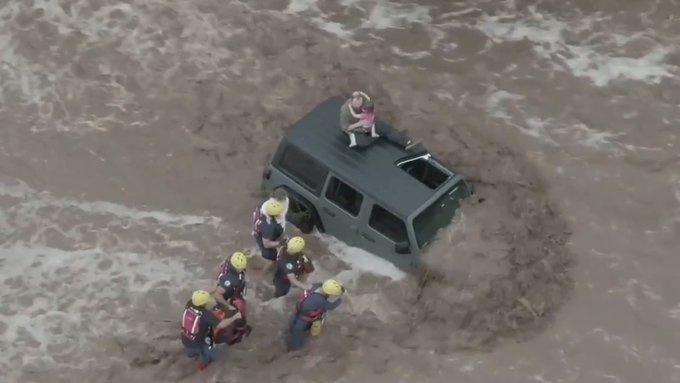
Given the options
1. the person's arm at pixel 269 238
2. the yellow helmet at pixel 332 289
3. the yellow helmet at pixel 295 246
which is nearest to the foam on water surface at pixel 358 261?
the person's arm at pixel 269 238

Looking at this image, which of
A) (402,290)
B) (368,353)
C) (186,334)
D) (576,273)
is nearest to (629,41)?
(576,273)

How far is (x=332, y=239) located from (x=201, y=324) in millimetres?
2411

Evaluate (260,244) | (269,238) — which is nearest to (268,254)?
(260,244)

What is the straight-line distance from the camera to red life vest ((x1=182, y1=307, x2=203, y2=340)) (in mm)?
9133

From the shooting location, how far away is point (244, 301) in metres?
9.96

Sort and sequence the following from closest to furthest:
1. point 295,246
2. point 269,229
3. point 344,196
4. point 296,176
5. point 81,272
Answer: point 295,246 < point 269,229 < point 344,196 < point 296,176 < point 81,272

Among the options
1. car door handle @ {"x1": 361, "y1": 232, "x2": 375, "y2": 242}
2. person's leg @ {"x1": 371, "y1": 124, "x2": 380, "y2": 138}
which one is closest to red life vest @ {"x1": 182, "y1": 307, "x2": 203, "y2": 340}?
car door handle @ {"x1": 361, "y1": 232, "x2": 375, "y2": 242}

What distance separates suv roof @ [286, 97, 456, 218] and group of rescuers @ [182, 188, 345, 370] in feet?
2.49

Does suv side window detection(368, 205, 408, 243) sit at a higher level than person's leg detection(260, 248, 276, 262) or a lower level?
higher

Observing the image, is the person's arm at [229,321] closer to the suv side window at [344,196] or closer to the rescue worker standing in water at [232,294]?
the rescue worker standing in water at [232,294]

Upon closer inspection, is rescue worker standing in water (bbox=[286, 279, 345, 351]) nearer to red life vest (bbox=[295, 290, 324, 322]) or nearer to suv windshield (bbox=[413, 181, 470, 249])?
red life vest (bbox=[295, 290, 324, 322])

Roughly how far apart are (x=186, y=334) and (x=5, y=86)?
6.15 metres

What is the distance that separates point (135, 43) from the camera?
13.8 metres

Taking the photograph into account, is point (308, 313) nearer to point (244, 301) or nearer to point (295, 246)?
point (295, 246)
